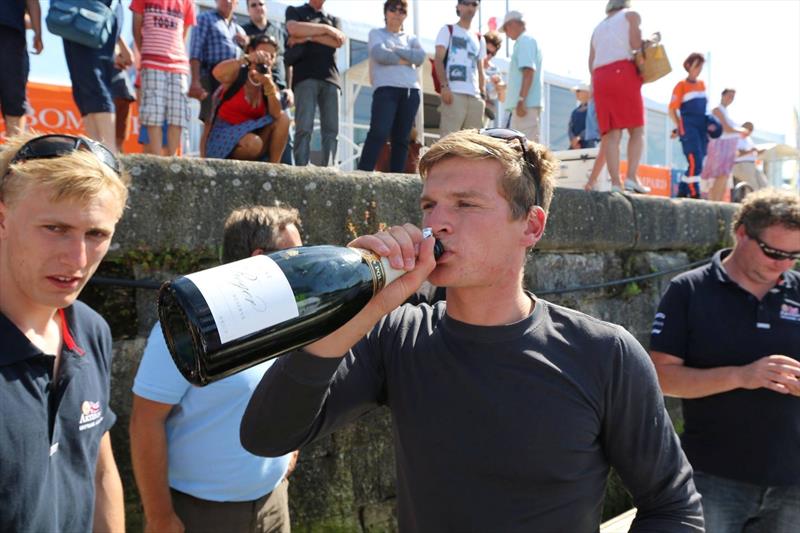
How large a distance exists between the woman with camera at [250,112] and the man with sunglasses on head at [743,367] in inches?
97.9

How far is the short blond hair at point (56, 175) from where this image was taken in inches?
65.8

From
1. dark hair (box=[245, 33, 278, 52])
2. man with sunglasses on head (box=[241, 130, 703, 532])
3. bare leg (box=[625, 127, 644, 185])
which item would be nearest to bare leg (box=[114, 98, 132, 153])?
dark hair (box=[245, 33, 278, 52])

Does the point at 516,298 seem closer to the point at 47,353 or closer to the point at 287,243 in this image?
the point at 287,243

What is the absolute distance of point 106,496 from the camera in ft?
6.54

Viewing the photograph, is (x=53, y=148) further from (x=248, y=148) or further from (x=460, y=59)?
(x=460, y=59)

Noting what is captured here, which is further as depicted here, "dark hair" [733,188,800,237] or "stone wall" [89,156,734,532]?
"dark hair" [733,188,800,237]

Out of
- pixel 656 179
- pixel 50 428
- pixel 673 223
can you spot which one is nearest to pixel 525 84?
pixel 673 223

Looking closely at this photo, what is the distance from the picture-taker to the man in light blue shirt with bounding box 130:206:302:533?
209 cm

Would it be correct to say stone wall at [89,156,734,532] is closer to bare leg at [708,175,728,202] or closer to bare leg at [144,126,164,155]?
bare leg at [144,126,164,155]

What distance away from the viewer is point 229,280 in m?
1.14

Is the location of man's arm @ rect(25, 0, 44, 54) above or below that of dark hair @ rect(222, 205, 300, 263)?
above

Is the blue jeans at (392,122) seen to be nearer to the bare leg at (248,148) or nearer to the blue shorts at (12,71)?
the bare leg at (248,148)

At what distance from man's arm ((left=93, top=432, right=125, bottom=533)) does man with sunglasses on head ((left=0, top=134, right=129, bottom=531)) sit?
183mm

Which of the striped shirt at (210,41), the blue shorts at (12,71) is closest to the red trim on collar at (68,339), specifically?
the blue shorts at (12,71)
